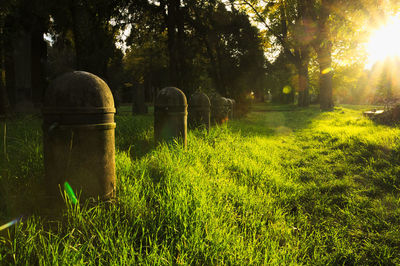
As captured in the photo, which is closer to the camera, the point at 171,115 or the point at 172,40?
the point at 171,115

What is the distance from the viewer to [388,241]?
2.53 m

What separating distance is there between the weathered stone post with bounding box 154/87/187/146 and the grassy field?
42cm

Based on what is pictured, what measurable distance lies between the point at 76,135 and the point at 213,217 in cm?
158

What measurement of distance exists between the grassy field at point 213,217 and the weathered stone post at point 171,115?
415mm

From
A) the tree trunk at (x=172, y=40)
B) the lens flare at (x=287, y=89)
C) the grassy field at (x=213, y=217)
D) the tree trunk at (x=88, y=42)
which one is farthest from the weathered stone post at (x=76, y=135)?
the lens flare at (x=287, y=89)

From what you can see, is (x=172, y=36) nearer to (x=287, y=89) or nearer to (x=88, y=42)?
(x=88, y=42)

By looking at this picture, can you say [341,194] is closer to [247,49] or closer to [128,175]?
[128,175]

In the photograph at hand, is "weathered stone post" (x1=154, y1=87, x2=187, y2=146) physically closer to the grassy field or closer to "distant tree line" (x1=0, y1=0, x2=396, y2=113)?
the grassy field

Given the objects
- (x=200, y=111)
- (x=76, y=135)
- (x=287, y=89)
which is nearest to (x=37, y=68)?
(x=200, y=111)

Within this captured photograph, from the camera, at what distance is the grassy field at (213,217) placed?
6.35ft

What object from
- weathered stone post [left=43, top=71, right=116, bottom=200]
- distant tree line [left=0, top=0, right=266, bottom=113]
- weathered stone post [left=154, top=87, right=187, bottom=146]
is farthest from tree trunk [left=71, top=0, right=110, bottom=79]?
weathered stone post [left=43, top=71, right=116, bottom=200]

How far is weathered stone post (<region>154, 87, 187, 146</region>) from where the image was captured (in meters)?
4.98

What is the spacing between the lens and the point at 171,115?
4.97 m

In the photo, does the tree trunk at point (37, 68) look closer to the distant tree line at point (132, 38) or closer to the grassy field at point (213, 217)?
the distant tree line at point (132, 38)
